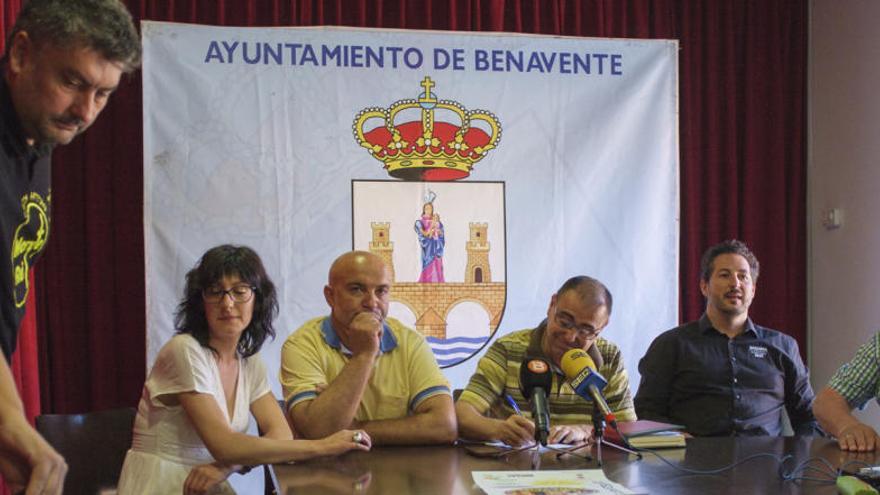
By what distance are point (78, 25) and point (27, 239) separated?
1.25 ft

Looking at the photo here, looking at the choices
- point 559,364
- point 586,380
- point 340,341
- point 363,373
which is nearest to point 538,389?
point 586,380

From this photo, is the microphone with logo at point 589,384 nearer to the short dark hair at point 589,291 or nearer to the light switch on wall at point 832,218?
the short dark hair at point 589,291

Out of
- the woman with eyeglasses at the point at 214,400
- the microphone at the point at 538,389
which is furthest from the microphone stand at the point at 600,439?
the woman with eyeglasses at the point at 214,400

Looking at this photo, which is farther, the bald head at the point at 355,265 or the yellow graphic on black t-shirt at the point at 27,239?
the bald head at the point at 355,265

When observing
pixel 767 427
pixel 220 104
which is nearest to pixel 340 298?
pixel 220 104

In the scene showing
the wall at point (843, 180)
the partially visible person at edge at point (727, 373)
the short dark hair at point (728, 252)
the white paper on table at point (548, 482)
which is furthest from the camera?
the wall at point (843, 180)

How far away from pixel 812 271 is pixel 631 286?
113cm

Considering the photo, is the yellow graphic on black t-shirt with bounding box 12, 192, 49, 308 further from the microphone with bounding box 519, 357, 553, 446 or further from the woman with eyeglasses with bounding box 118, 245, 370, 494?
the microphone with bounding box 519, 357, 553, 446

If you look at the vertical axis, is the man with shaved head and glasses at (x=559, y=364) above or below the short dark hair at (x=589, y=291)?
below

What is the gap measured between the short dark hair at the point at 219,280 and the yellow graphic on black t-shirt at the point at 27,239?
0.91 metres

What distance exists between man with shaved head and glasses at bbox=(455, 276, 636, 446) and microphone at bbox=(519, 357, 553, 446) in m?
0.38

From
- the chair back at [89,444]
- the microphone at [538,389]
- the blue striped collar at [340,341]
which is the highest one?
the blue striped collar at [340,341]

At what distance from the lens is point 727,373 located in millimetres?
3512

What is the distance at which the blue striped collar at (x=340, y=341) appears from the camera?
2791mm
